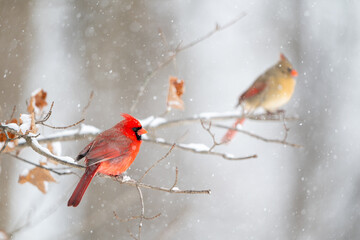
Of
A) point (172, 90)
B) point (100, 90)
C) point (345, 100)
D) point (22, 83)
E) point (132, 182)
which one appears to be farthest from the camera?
point (345, 100)

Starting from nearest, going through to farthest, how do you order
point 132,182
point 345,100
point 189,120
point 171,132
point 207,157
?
point 132,182 < point 189,120 < point 171,132 < point 207,157 < point 345,100

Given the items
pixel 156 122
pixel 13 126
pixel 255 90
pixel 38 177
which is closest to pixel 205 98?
pixel 255 90

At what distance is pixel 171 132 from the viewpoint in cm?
718

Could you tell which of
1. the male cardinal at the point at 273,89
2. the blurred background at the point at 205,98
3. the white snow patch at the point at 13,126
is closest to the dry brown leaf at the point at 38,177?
the white snow patch at the point at 13,126

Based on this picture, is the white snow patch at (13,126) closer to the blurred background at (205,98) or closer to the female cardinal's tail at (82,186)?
the female cardinal's tail at (82,186)

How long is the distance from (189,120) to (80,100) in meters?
3.23

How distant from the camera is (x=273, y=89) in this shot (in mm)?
4121

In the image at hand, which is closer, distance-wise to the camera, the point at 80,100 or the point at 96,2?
the point at 80,100

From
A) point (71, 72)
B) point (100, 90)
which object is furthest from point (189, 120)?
point (71, 72)

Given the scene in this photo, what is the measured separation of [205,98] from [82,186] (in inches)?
257

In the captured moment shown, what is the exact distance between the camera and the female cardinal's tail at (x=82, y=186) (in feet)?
6.58

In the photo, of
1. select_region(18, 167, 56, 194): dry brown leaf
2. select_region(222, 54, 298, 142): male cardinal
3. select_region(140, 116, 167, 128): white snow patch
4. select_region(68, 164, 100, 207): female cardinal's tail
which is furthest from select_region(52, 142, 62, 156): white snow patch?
select_region(222, 54, 298, 142): male cardinal

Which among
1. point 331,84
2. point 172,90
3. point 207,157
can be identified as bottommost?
point 172,90

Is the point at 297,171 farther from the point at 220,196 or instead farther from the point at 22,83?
the point at 22,83
